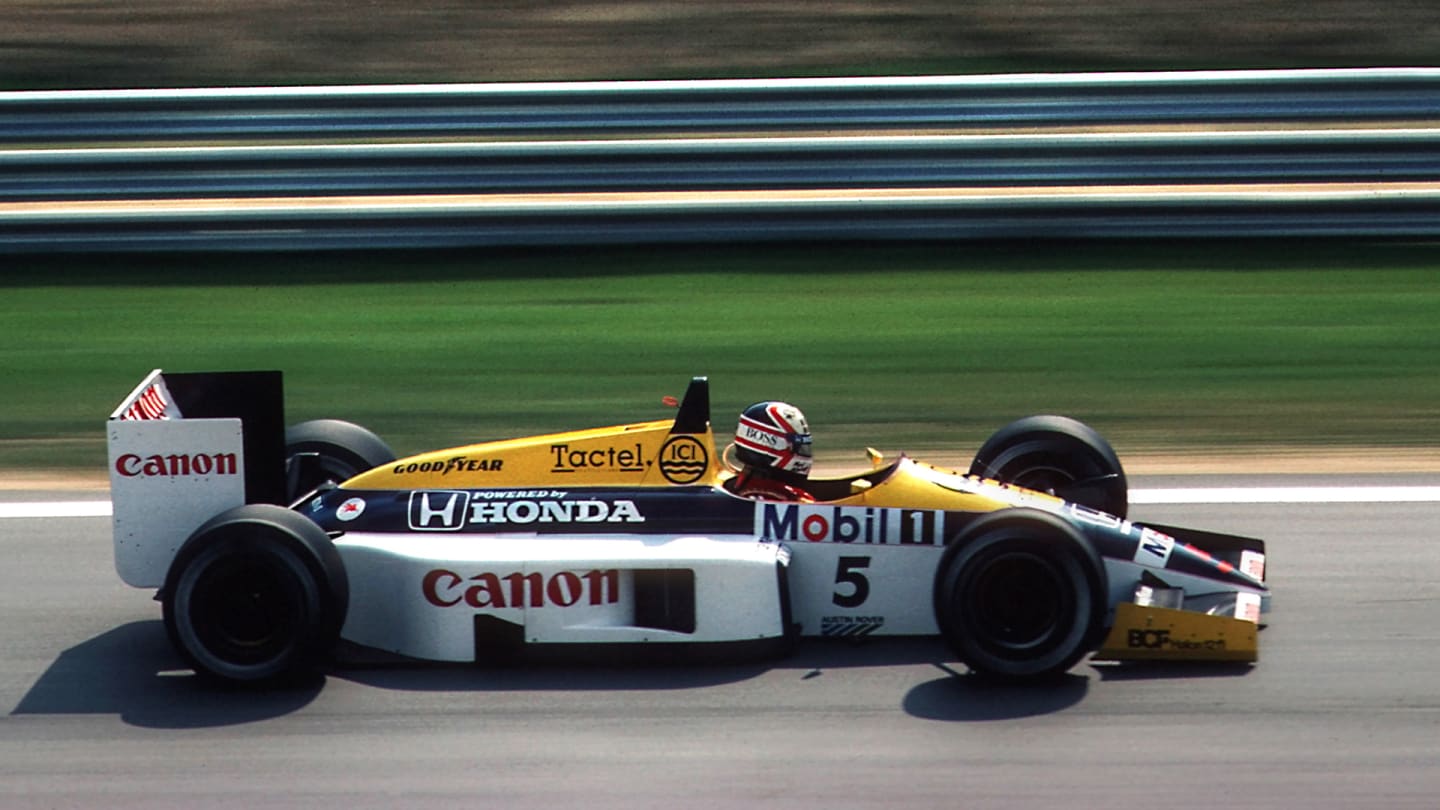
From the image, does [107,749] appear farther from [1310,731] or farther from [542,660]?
[1310,731]

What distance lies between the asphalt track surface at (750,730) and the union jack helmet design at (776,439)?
0.69 m

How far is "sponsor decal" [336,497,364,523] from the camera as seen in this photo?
6730 millimetres

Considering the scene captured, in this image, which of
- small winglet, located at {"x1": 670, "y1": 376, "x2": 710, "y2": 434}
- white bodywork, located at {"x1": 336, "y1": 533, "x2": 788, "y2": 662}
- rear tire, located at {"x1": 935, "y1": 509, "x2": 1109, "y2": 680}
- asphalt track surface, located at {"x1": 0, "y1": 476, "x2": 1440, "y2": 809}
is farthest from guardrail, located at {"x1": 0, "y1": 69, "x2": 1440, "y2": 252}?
rear tire, located at {"x1": 935, "y1": 509, "x2": 1109, "y2": 680}

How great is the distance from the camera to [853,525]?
21.4 ft

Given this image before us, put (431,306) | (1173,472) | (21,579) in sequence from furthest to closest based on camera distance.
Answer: (431,306), (1173,472), (21,579)

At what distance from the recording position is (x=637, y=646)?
257 inches

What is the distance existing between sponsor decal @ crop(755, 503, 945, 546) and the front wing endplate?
0.71 meters

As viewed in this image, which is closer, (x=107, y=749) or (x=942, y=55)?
(x=107, y=749)

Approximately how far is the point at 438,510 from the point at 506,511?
25 cm

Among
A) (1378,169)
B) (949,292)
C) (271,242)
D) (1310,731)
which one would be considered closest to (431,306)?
(271,242)

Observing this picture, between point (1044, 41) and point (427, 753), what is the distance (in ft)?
40.3

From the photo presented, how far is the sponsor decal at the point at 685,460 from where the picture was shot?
671cm

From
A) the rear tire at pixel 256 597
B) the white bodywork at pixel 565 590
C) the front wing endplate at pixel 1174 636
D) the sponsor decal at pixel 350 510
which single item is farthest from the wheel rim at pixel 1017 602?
the sponsor decal at pixel 350 510

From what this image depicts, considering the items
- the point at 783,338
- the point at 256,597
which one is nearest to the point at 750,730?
the point at 256,597
